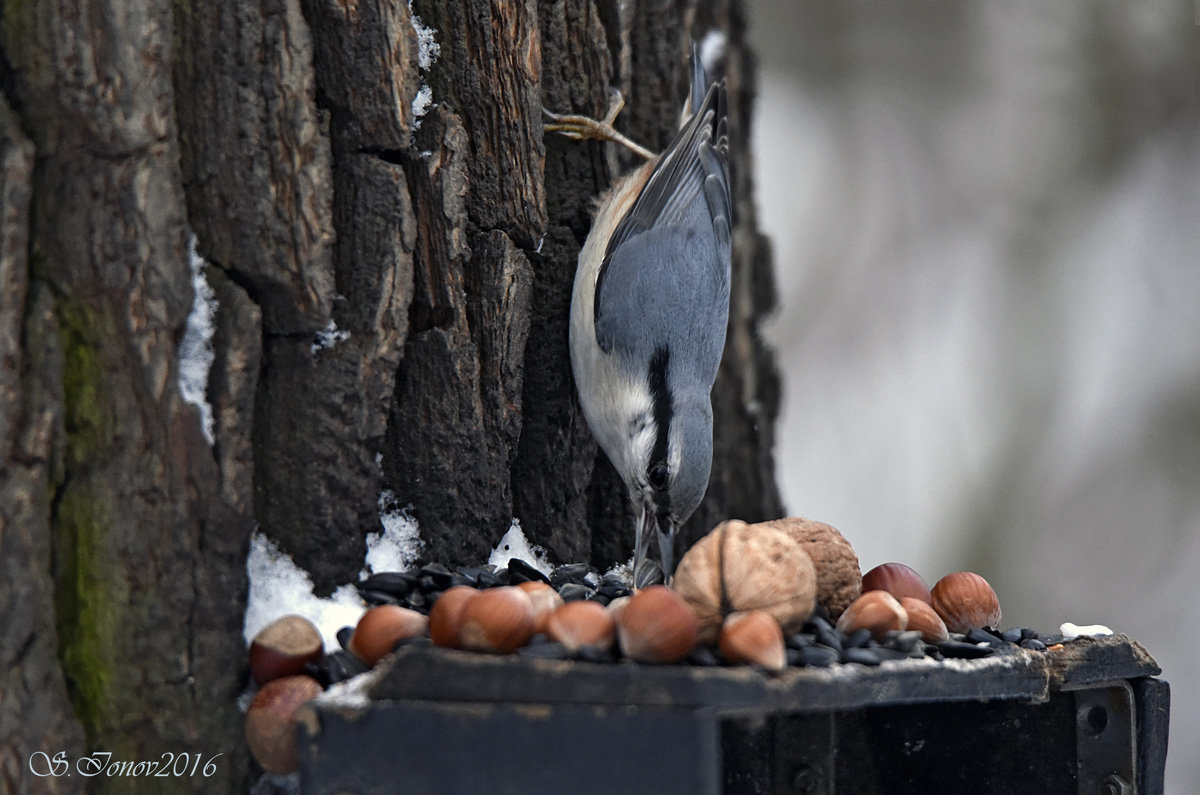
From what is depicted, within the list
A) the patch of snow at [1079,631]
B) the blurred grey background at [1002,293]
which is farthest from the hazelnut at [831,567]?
the blurred grey background at [1002,293]

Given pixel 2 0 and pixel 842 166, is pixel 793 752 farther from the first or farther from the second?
pixel 842 166

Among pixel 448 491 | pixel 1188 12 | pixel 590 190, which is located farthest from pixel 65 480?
pixel 1188 12

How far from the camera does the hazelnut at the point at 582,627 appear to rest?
4.20 feet

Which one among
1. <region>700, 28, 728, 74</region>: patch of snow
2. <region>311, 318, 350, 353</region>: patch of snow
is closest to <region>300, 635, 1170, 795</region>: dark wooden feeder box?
<region>311, 318, 350, 353</region>: patch of snow

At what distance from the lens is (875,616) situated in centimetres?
149

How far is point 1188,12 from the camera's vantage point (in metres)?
4.40

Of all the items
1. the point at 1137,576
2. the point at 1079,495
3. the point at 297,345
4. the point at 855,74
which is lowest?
the point at 1137,576

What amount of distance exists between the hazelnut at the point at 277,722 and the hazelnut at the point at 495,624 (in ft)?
0.79

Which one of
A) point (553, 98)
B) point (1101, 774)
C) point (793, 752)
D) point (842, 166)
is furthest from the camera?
point (842, 166)

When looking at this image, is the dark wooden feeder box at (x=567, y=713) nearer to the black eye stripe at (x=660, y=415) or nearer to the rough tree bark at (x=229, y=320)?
the rough tree bark at (x=229, y=320)

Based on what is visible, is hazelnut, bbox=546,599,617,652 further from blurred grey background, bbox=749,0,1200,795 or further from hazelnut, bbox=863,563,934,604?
blurred grey background, bbox=749,0,1200,795

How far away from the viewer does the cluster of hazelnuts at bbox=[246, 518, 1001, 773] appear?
1253 mm

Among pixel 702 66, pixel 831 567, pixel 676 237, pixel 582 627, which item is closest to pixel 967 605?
pixel 831 567

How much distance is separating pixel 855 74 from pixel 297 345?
3.74 meters
